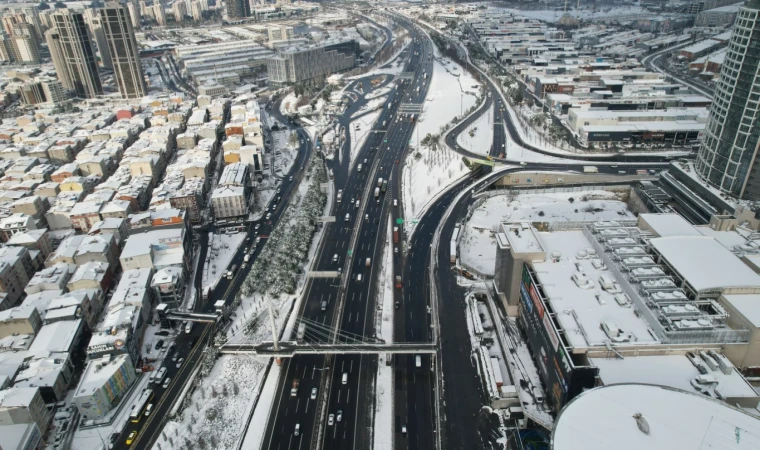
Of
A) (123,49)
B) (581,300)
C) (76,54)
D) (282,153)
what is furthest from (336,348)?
(76,54)

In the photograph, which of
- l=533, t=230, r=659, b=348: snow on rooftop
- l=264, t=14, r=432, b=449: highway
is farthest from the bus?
l=533, t=230, r=659, b=348: snow on rooftop

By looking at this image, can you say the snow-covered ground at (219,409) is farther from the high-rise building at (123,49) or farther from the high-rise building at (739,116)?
the high-rise building at (123,49)

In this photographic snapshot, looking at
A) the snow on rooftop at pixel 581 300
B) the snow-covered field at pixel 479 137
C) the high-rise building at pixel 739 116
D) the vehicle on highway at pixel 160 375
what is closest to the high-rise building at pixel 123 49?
the snow-covered field at pixel 479 137

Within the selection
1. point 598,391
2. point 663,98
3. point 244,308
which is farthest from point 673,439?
point 663,98

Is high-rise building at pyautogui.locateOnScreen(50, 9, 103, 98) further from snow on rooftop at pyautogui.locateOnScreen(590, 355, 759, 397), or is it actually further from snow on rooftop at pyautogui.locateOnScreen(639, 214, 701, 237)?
snow on rooftop at pyautogui.locateOnScreen(590, 355, 759, 397)

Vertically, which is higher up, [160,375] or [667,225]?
[667,225]

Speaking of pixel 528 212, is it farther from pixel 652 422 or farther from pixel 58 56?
pixel 58 56
